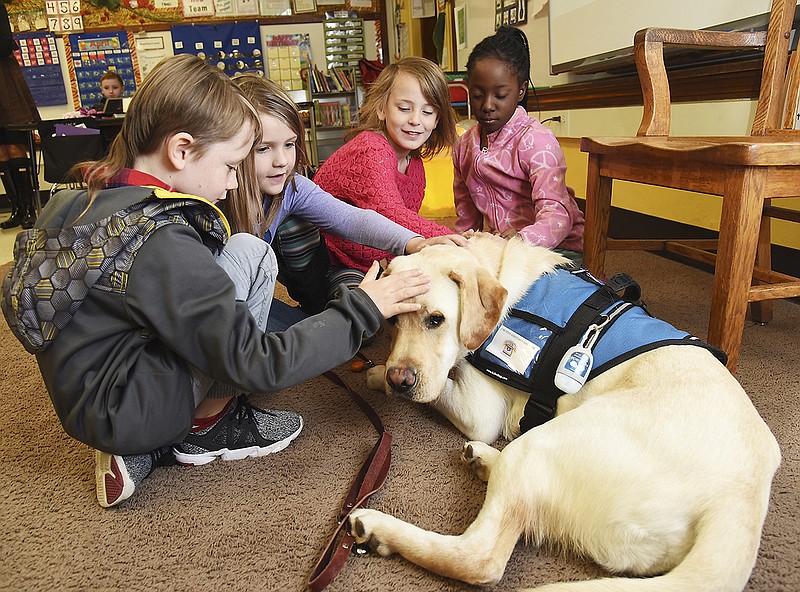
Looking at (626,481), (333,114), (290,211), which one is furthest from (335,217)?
(333,114)

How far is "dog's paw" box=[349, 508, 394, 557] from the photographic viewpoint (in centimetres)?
99

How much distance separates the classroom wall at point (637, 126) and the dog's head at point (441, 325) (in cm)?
161

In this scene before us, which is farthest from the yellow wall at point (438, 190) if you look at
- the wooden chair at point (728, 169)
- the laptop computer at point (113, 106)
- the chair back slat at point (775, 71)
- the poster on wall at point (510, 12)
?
the laptop computer at point (113, 106)

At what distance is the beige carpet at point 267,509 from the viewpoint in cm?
96

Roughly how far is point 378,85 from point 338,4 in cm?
593

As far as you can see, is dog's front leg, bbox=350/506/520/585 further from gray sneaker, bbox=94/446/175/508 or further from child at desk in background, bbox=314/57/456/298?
child at desk in background, bbox=314/57/456/298

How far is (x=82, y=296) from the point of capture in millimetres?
993

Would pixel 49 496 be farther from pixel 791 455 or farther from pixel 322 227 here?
pixel 791 455

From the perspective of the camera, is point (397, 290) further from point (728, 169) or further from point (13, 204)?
point (13, 204)

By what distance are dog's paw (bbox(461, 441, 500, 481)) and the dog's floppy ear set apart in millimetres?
220

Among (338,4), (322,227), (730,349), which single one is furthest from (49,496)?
(338,4)

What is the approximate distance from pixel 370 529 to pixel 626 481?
438 mm

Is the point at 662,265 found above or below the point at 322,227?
below

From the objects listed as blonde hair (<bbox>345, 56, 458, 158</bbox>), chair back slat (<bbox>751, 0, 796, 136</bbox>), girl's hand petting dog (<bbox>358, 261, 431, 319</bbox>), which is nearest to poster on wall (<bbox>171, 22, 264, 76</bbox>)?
blonde hair (<bbox>345, 56, 458, 158</bbox>)
